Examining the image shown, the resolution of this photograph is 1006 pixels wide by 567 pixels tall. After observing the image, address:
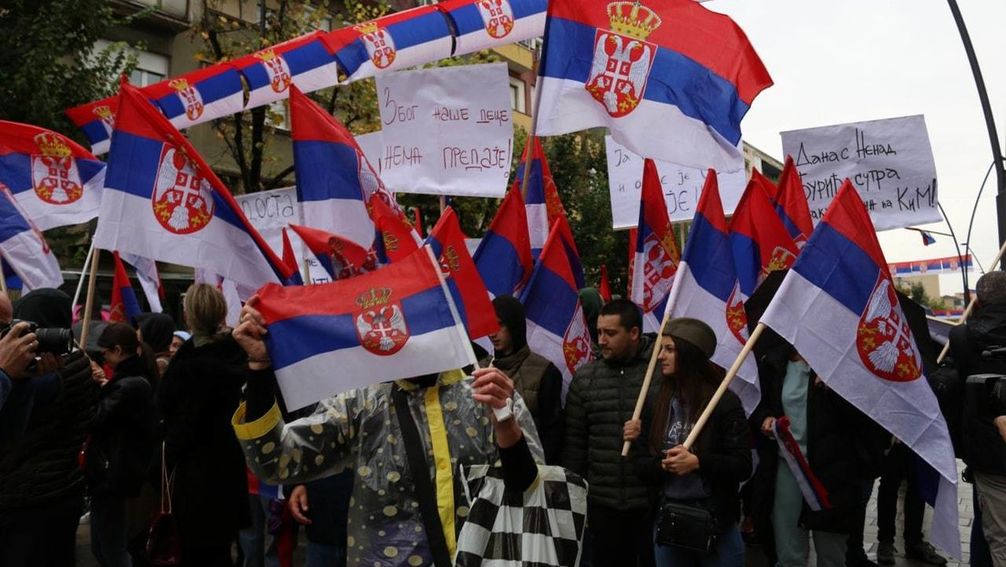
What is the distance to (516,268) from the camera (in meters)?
6.71

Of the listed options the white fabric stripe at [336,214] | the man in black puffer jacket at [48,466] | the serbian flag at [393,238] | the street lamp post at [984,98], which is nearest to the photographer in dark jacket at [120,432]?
the man in black puffer jacket at [48,466]

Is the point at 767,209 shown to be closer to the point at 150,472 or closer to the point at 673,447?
the point at 673,447

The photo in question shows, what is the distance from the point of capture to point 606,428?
16.2ft

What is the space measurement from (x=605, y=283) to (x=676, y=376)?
4819 mm

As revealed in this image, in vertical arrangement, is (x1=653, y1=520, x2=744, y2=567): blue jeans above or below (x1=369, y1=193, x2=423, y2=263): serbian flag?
below

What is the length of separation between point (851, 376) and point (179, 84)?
6.32m

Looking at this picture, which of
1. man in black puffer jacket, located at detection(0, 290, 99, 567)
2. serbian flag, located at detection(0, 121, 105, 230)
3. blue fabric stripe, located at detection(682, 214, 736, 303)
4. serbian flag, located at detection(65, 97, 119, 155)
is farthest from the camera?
serbian flag, located at detection(65, 97, 119, 155)

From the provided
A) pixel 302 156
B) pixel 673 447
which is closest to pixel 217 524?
pixel 302 156

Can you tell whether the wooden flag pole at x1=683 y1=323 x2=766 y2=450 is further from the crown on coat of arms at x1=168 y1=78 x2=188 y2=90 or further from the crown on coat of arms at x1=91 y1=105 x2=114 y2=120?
the crown on coat of arms at x1=91 y1=105 x2=114 y2=120

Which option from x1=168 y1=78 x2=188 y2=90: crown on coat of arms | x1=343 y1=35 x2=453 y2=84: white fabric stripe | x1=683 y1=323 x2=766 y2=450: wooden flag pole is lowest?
x1=683 y1=323 x2=766 y2=450: wooden flag pole

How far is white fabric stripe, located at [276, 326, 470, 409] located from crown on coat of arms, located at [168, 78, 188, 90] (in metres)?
5.80

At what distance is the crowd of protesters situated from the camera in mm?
3182

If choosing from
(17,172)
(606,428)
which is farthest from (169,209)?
(17,172)

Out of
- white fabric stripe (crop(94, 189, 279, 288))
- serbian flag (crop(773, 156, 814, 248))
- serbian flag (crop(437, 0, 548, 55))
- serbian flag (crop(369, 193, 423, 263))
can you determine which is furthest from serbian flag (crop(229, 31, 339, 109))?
serbian flag (crop(369, 193, 423, 263))
